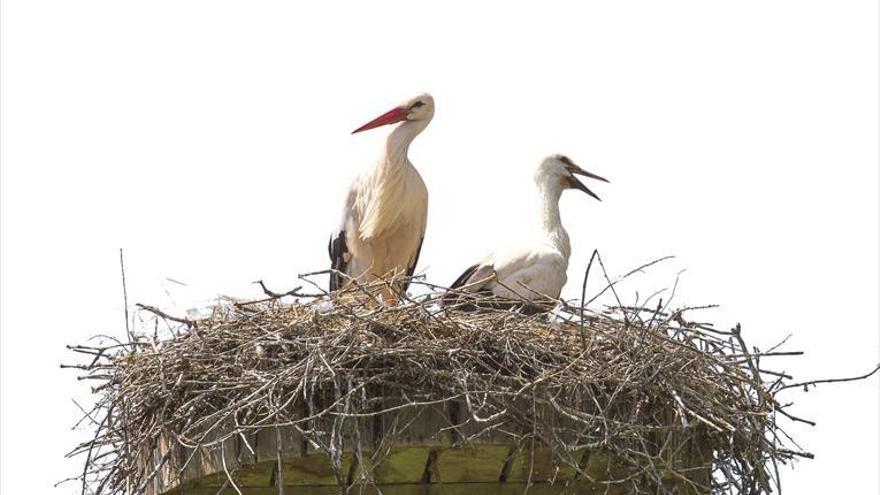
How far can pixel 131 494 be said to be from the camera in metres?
4.90

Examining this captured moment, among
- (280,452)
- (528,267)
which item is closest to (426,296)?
(280,452)

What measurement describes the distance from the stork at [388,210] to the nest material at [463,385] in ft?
7.10

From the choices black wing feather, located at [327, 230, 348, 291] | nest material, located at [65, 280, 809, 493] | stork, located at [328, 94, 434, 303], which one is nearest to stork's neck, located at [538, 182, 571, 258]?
stork, located at [328, 94, 434, 303]

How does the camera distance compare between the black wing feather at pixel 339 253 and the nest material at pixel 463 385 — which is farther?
the black wing feather at pixel 339 253

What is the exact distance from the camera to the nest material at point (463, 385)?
4520 mm

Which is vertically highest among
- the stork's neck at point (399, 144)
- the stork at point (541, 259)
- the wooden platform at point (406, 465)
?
the stork's neck at point (399, 144)

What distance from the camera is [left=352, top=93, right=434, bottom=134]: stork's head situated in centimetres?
744

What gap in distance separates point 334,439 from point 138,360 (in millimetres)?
984

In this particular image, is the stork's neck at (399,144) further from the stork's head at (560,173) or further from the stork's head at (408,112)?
the stork's head at (560,173)

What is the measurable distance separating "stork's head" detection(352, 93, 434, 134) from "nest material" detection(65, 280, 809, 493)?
2303mm

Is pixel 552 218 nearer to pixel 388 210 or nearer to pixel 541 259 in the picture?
pixel 541 259

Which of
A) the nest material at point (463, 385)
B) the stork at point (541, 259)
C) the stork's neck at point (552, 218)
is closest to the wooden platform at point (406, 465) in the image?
the nest material at point (463, 385)

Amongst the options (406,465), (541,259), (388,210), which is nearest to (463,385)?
(406,465)

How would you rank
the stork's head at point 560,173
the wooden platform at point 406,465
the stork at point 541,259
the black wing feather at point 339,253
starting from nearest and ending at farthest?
the wooden platform at point 406,465 → the stork at point 541,259 → the stork's head at point 560,173 → the black wing feather at point 339,253
